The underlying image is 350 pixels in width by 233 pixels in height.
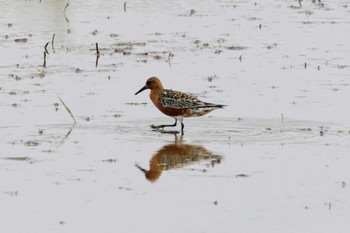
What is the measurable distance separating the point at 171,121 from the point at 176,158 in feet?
9.08

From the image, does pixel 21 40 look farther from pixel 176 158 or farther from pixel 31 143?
pixel 176 158

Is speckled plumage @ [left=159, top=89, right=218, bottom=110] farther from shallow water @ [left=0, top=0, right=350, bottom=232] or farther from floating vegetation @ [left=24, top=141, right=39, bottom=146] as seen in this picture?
floating vegetation @ [left=24, top=141, right=39, bottom=146]

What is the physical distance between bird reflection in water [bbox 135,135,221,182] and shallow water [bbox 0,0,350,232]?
3 centimetres

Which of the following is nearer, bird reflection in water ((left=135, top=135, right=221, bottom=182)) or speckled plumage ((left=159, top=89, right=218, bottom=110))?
bird reflection in water ((left=135, top=135, right=221, bottom=182))

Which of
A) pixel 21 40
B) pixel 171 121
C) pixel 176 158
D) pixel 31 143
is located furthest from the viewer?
pixel 21 40

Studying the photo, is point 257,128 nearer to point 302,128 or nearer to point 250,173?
point 302,128

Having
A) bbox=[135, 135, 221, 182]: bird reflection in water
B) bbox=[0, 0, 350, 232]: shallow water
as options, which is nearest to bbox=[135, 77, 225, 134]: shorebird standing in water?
bbox=[0, 0, 350, 232]: shallow water

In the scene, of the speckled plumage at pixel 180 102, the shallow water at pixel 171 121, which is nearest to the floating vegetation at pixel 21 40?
the shallow water at pixel 171 121

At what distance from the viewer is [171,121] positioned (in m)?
17.0

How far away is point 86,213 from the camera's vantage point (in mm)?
11492

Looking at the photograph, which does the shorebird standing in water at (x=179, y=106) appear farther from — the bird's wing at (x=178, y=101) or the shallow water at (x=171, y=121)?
the shallow water at (x=171, y=121)

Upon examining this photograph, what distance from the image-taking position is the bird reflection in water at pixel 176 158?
1346 cm

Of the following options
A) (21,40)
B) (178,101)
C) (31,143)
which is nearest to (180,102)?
(178,101)

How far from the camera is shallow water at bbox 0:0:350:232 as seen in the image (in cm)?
1169
